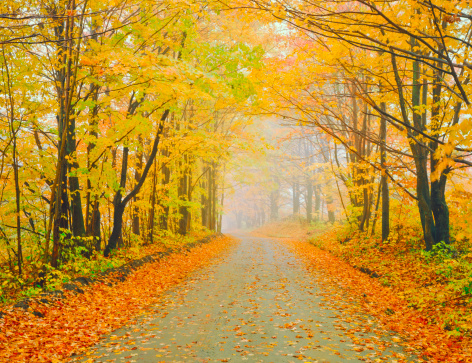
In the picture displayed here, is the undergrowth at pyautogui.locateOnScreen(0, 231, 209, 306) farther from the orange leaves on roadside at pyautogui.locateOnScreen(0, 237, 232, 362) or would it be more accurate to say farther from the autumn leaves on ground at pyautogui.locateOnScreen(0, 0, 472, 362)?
the orange leaves on roadside at pyautogui.locateOnScreen(0, 237, 232, 362)

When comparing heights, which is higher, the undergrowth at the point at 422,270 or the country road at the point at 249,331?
the undergrowth at the point at 422,270

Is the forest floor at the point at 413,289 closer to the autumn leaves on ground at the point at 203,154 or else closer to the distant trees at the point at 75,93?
the autumn leaves on ground at the point at 203,154

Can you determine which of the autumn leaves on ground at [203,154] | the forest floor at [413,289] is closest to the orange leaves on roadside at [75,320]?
the autumn leaves on ground at [203,154]

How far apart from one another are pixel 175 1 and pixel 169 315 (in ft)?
21.6

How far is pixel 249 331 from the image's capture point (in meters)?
5.23

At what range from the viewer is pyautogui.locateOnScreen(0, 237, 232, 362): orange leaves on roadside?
4405mm

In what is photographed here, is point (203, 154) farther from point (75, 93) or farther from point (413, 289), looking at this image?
point (413, 289)

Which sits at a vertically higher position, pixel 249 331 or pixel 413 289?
pixel 413 289

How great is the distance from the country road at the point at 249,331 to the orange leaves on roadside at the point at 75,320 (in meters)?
0.32

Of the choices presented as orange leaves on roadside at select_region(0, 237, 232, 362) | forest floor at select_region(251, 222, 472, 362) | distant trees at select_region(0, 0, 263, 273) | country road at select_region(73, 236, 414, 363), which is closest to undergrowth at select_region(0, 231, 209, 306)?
distant trees at select_region(0, 0, 263, 273)

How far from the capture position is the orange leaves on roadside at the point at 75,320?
4405 mm

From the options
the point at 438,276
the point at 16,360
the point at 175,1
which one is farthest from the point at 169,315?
the point at 175,1

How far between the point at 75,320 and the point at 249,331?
112 inches

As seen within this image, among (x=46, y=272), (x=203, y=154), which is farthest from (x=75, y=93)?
(x=203, y=154)
